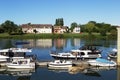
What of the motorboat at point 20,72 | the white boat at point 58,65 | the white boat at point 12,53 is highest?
the white boat at point 12,53

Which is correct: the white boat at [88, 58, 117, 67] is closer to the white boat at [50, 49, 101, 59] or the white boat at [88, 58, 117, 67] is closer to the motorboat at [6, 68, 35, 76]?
the white boat at [50, 49, 101, 59]

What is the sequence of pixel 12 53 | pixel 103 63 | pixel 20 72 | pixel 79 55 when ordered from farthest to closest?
pixel 79 55 → pixel 12 53 → pixel 103 63 → pixel 20 72

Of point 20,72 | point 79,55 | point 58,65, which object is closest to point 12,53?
point 20,72

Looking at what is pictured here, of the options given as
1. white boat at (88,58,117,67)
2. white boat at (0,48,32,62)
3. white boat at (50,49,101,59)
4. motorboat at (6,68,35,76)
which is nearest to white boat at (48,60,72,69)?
motorboat at (6,68,35,76)

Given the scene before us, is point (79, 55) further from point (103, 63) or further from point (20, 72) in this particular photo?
point (20, 72)

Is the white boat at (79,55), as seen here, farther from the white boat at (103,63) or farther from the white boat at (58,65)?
the white boat at (58,65)

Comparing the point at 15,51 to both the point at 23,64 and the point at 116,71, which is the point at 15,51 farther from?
the point at 116,71

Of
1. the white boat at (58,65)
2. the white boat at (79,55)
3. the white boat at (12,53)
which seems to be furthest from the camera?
the white boat at (79,55)

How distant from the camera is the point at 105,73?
46.2 metres

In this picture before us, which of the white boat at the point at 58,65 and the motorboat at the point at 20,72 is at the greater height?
the white boat at the point at 58,65

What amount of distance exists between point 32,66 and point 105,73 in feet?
40.1

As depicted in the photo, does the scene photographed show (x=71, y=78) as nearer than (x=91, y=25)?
Yes

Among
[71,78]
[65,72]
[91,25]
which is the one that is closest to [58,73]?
[65,72]

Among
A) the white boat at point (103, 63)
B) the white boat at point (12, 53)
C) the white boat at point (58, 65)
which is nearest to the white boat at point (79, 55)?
the white boat at point (12, 53)
